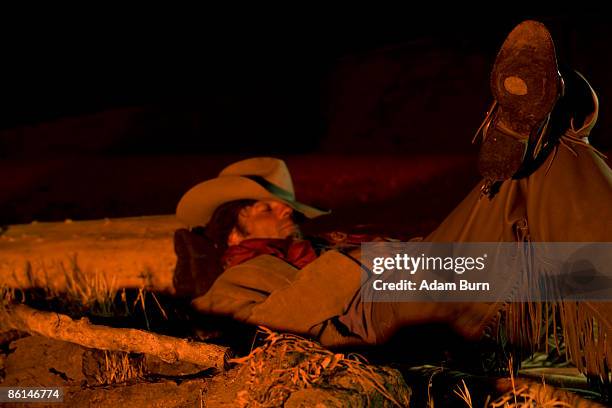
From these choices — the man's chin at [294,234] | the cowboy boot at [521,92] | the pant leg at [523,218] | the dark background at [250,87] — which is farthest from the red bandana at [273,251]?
the dark background at [250,87]

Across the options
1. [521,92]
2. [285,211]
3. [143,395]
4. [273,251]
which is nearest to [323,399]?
[143,395]

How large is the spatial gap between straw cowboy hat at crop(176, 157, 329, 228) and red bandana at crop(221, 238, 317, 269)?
1.05ft

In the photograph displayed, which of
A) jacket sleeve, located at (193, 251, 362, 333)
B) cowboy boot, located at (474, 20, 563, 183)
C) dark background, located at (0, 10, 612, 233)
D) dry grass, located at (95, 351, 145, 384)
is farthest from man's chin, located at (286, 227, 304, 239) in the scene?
dark background, located at (0, 10, 612, 233)

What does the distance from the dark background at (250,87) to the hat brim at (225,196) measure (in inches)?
178

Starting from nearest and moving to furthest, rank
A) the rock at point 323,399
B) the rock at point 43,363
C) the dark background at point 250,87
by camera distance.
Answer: the rock at point 323,399, the rock at point 43,363, the dark background at point 250,87

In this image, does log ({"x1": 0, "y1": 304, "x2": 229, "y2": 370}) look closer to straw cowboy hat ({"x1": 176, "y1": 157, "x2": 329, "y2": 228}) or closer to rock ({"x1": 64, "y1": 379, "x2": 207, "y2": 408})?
rock ({"x1": 64, "y1": 379, "x2": 207, "y2": 408})

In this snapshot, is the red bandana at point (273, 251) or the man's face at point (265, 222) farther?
the man's face at point (265, 222)

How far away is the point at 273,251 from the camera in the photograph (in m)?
3.82

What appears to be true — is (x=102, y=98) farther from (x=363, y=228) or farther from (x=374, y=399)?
(x=374, y=399)

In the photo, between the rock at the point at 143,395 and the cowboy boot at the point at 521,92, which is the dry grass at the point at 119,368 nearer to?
the rock at the point at 143,395

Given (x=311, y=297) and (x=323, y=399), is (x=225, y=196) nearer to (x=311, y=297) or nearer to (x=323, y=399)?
(x=311, y=297)

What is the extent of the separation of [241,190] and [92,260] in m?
1.06

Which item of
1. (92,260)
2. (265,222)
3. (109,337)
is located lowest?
(109,337)

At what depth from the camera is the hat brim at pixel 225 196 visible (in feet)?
13.6
